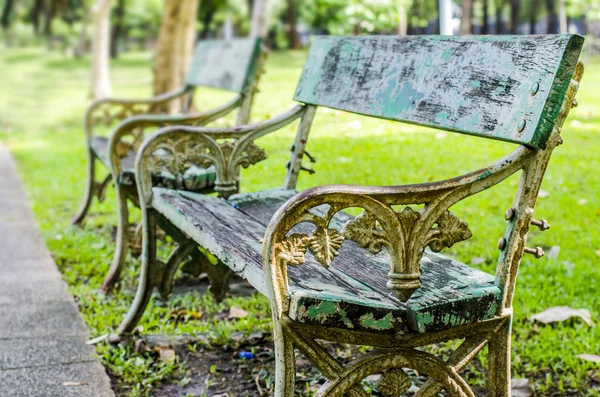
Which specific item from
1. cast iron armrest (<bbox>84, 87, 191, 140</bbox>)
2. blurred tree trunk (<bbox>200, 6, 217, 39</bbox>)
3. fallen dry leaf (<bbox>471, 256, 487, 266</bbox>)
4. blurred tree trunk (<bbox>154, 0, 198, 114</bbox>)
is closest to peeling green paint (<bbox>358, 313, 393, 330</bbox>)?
fallen dry leaf (<bbox>471, 256, 487, 266</bbox>)

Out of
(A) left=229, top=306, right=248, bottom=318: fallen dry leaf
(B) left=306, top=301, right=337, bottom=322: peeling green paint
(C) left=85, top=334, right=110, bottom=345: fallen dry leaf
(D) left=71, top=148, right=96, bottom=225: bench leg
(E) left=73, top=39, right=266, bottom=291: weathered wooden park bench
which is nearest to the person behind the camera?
(B) left=306, top=301, right=337, bottom=322: peeling green paint


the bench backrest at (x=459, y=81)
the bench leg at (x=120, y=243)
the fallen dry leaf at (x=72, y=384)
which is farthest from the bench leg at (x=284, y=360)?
the bench leg at (x=120, y=243)

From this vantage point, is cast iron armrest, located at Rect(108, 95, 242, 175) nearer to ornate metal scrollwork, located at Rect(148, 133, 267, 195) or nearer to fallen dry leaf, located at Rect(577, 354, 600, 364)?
ornate metal scrollwork, located at Rect(148, 133, 267, 195)

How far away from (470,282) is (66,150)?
8.48 meters

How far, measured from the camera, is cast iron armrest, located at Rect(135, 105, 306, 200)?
11.4ft

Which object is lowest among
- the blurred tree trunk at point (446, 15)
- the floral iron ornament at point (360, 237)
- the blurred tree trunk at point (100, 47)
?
the blurred tree trunk at point (100, 47)

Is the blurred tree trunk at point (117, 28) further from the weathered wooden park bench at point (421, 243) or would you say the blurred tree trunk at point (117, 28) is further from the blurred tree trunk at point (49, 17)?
the weathered wooden park bench at point (421, 243)

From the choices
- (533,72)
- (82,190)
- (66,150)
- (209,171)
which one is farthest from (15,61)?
(533,72)

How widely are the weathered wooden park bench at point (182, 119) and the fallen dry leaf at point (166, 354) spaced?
2.77 ft

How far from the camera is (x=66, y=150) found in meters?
10.0

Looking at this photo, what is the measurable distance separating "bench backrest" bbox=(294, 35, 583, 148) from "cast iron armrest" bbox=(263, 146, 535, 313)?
221 millimetres

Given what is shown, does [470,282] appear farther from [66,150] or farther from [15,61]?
[15,61]

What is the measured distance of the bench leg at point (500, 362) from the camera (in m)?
2.28

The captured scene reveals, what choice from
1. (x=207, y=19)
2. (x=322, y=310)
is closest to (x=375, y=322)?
(x=322, y=310)
